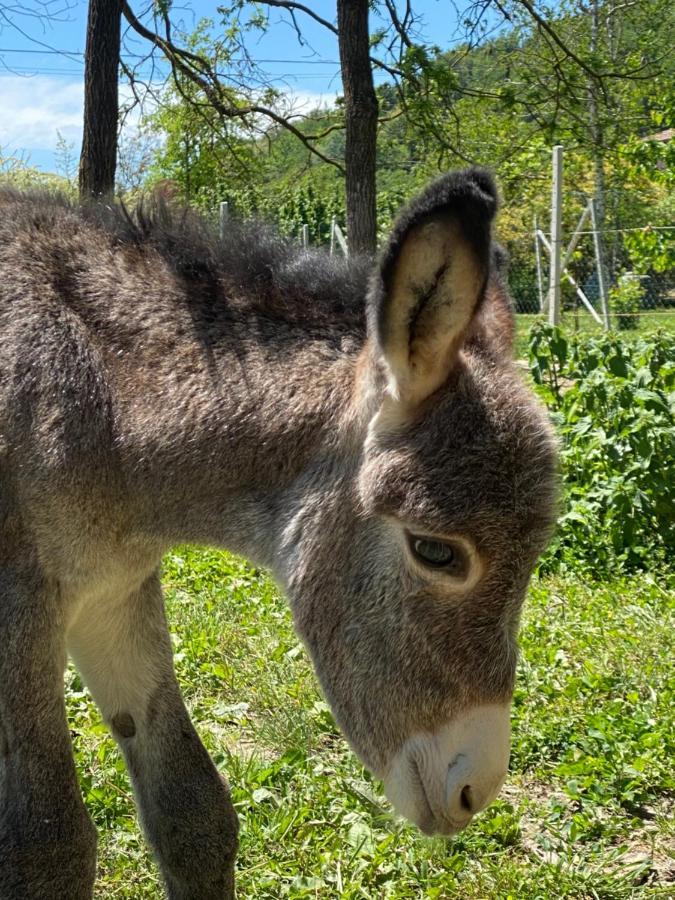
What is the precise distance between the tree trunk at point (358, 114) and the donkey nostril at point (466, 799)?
671cm

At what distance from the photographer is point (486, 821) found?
3.54 m

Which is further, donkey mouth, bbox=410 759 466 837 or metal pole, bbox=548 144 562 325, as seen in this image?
metal pole, bbox=548 144 562 325

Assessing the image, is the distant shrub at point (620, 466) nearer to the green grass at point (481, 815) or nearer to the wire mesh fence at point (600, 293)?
the green grass at point (481, 815)

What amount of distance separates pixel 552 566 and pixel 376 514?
13.2 ft

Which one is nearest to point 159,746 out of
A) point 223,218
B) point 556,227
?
point 223,218

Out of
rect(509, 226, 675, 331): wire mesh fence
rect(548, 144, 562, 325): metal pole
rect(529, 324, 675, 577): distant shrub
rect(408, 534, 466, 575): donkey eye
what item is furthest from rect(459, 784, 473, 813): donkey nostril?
rect(509, 226, 675, 331): wire mesh fence

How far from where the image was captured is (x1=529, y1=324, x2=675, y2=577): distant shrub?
6.02 m

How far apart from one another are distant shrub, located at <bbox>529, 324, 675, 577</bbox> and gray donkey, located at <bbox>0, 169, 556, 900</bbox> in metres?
3.57

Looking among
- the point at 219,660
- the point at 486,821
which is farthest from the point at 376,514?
the point at 219,660

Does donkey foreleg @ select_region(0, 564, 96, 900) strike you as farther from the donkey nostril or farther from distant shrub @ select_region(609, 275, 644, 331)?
distant shrub @ select_region(609, 275, 644, 331)

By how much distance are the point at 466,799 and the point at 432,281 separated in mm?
1304

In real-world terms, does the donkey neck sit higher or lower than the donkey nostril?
higher

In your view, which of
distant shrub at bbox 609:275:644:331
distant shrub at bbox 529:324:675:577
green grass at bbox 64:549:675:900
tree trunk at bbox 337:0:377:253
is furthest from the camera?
distant shrub at bbox 609:275:644:331

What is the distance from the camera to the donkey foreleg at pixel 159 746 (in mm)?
3092
